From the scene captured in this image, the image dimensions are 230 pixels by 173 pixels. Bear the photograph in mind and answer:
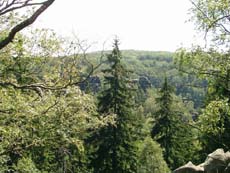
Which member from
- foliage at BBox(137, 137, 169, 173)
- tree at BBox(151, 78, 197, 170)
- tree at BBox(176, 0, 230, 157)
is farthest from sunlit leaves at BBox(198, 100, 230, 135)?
tree at BBox(151, 78, 197, 170)

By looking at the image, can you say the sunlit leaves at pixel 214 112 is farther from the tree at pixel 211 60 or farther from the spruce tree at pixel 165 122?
the spruce tree at pixel 165 122

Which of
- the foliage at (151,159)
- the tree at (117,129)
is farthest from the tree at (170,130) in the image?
the tree at (117,129)

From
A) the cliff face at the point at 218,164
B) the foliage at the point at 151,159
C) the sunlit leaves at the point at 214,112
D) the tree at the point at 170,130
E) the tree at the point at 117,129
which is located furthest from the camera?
the tree at the point at 170,130

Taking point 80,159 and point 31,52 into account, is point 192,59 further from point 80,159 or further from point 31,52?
point 80,159

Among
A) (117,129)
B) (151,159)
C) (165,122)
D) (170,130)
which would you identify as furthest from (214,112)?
(170,130)

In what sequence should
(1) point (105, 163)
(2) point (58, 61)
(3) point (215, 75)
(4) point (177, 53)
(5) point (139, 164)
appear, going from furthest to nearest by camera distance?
(5) point (139, 164), (1) point (105, 163), (4) point (177, 53), (3) point (215, 75), (2) point (58, 61)

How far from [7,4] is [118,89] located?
29.2 metres

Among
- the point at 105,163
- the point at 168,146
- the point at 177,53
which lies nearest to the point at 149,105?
the point at 168,146

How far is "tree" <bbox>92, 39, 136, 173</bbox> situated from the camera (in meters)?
34.4

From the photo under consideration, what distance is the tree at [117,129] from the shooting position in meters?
34.4

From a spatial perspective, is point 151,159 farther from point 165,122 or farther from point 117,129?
point 165,122

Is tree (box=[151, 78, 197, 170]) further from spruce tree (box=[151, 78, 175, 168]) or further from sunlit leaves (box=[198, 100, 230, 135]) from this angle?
sunlit leaves (box=[198, 100, 230, 135])

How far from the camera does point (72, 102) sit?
8977mm

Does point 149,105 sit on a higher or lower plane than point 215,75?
lower
